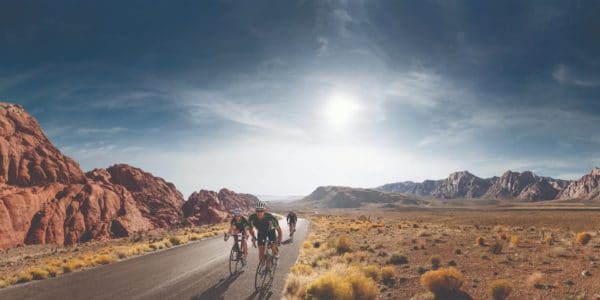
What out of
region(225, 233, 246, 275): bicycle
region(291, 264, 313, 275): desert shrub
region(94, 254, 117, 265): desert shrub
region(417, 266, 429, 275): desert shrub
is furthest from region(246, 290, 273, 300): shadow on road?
region(94, 254, 117, 265): desert shrub

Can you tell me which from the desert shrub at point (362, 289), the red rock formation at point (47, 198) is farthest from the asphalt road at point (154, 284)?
the red rock formation at point (47, 198)

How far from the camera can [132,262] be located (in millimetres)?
16172

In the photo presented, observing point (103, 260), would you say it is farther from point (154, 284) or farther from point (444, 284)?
point (444, 284)

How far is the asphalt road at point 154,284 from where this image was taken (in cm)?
941

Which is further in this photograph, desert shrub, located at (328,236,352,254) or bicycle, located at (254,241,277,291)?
desert shrub, located at (328,236,352,254)

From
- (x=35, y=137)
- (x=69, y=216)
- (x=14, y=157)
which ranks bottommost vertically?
(x=69, y=216)

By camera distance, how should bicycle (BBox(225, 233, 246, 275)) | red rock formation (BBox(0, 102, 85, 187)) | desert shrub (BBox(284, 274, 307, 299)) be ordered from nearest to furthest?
desert shrub (BBox(284, 274, 307, 299)), bicycle (BBox(225, 233, 246, 275)), red rock formation (BBox(0, 102, 85, 187))

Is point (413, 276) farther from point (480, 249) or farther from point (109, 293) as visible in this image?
point (109, 293)

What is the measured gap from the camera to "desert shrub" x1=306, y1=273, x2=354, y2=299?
26.9 feet

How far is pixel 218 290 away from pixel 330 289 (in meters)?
3.80

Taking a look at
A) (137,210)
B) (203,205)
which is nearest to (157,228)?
(137,210)

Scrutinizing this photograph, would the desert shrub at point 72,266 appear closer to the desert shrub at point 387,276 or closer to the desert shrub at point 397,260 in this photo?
the desert shrub at point 387,276

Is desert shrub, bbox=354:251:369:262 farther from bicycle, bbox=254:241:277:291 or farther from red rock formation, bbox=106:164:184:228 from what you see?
red rock formation, bbox=106:164:184:228

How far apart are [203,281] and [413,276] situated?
7.88 m
